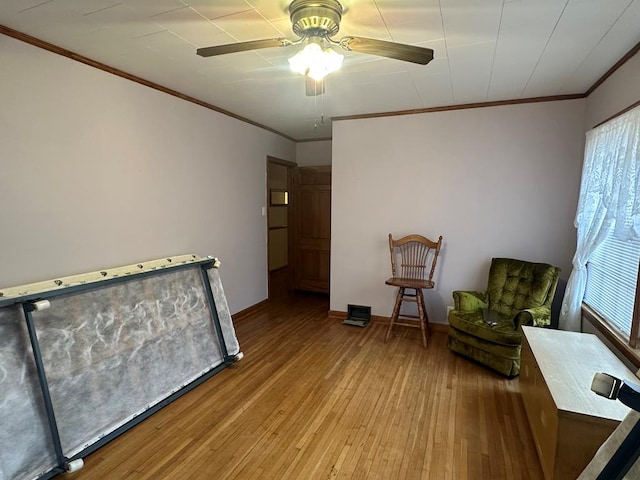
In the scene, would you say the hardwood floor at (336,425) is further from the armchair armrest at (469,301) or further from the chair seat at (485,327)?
the armchair armrest at (469,301)

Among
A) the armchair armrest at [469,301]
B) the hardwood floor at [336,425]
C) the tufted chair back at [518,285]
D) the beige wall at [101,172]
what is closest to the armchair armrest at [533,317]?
the tufted chair back at [518,285]

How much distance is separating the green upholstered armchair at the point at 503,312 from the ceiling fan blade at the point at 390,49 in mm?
2228

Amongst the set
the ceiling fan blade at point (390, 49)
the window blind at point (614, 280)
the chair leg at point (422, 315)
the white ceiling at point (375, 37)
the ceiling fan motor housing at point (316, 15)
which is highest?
the white ceiling at point (375, 37)

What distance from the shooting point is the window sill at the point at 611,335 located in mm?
2013

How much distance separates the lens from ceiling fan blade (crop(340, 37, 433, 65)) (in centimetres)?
161

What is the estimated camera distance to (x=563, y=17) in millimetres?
1854

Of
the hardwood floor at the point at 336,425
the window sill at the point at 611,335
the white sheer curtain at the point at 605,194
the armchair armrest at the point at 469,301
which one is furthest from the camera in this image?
the armchair armrest at the point at 469,301

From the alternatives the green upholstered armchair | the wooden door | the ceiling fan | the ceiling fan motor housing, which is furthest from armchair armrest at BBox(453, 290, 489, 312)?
the ceiling fan motor housing

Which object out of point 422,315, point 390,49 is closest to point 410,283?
point 422,315

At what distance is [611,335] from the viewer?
2.31 m

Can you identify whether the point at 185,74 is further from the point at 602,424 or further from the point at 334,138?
the point at 602,424

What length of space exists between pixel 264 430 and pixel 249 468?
319 millimetres

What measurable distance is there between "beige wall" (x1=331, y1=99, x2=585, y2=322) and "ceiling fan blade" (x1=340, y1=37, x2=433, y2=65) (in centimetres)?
223

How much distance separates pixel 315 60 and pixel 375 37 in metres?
0.63
